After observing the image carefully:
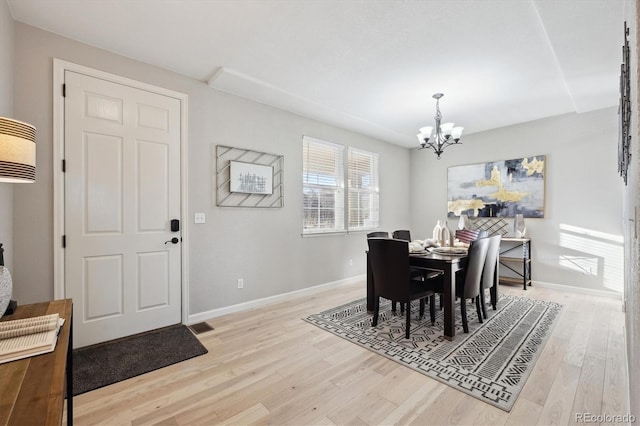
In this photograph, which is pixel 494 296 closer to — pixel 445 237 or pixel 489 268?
pixel 489 268

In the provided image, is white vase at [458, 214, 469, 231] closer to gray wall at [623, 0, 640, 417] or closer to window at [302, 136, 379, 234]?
window at [302, 136, 379, 234]

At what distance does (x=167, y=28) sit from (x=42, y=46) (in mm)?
1041

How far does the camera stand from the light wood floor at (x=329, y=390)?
1.69 metres

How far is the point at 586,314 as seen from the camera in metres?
3.28

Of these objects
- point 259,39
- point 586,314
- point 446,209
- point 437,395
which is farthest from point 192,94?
point 586,314

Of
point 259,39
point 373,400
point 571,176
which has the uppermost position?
point 259,39

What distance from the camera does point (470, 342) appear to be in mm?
2619

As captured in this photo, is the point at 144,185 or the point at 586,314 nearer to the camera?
the point at 144,185

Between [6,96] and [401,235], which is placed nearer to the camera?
[6,96]

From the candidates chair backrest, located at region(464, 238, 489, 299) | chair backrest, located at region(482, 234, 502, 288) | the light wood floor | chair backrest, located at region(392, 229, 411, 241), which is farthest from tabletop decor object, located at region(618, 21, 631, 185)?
chair backrest, located at region(392, 229, 411, 241)

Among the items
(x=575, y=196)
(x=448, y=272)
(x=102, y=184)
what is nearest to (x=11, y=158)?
(x=102, y=184)

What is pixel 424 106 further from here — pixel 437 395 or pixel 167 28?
pixel 437 395

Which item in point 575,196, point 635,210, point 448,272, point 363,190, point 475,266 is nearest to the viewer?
point 635,210

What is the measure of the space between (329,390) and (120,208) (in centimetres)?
243
